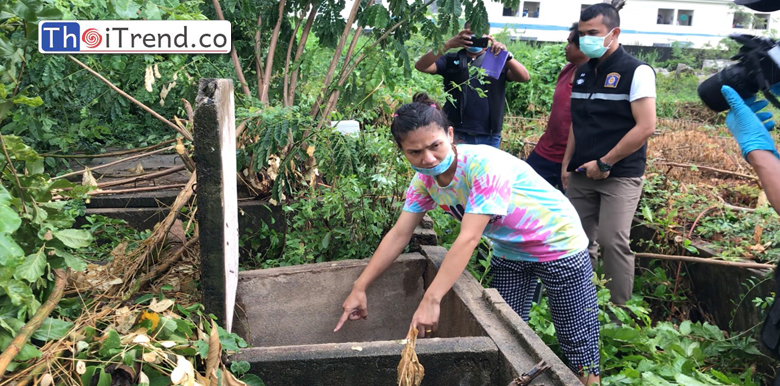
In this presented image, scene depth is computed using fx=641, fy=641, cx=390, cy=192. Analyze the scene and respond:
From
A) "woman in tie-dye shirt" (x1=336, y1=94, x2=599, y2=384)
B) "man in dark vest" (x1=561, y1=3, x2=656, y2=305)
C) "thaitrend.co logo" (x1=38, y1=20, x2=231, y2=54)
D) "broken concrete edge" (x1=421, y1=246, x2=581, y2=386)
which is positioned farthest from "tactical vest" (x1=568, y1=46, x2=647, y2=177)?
"thaitrend.co logo" (x1=38, y1=20, x2=231, y2=54)

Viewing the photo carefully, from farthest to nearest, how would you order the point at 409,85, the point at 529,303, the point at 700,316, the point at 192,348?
the point at 409,85, the point at 700,316, the point at 529,303, the point at 192,348

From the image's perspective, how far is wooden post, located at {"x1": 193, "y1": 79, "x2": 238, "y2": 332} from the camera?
1971mm

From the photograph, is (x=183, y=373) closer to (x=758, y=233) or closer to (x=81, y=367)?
(x=81, y=367)

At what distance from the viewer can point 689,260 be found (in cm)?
416

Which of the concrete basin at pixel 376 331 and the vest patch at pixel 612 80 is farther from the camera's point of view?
the vest patch at pixel 612 80

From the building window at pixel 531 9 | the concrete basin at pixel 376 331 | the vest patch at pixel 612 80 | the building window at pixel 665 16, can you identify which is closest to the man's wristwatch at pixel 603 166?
the vest patch at pixel 612 80

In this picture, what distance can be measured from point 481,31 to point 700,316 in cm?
241

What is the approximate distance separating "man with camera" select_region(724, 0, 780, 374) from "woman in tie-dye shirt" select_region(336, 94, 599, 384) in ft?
2.21

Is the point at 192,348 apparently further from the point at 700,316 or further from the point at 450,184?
the point at 700,316

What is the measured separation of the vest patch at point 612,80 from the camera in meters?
3.68

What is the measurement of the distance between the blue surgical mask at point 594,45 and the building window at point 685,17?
29023 millimetres

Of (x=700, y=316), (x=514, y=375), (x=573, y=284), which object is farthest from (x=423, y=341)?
(x=700, y=316)

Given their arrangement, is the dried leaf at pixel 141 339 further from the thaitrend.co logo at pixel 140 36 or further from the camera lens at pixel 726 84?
the camera lens at pixel 726 84

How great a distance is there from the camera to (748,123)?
2336 millimetres
